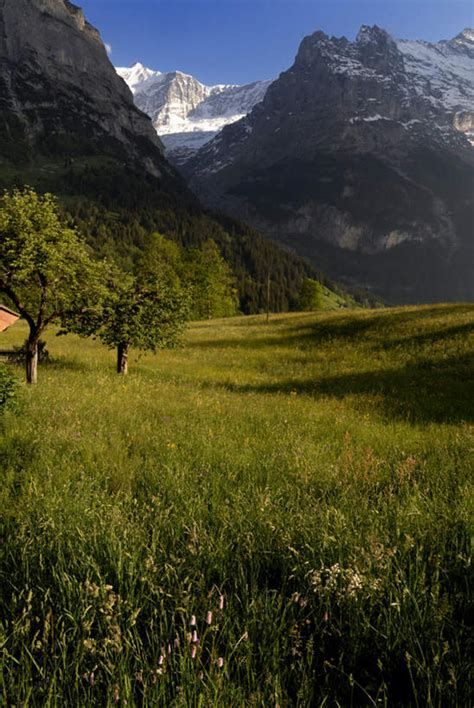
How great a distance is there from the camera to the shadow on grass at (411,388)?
10344 mm

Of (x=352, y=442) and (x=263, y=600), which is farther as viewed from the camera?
(x=352, y=442)

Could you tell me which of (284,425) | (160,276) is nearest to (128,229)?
(160,276)

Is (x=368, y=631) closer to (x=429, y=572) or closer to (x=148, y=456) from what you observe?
(x=429, y=572)

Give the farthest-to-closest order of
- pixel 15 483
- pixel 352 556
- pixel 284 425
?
1. pixel 284 425
2. pixel 15 483
3. pixel 352 556

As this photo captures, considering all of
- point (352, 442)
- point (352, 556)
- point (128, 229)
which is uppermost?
point (128, 229)

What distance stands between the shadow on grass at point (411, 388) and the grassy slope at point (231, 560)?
9.69 feet

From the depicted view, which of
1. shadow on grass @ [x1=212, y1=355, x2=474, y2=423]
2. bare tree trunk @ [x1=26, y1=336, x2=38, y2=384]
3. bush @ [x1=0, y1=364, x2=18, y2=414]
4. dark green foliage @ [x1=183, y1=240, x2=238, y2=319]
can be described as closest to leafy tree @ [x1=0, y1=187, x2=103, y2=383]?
bare tree trunk @ [x1=26, y1=336, x2=38, y2=384]

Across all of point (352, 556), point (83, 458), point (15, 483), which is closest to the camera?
point (352, 556)

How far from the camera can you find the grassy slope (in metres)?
1.70

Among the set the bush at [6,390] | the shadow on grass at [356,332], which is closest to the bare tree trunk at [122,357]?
the bush at [6,390]

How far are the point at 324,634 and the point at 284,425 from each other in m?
5.54

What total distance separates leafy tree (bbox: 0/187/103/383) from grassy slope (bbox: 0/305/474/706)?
488 cm

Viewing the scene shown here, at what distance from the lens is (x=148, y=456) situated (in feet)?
16.9

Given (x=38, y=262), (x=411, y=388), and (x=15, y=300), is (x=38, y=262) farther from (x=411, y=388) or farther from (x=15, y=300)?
(x=411, y=388)
